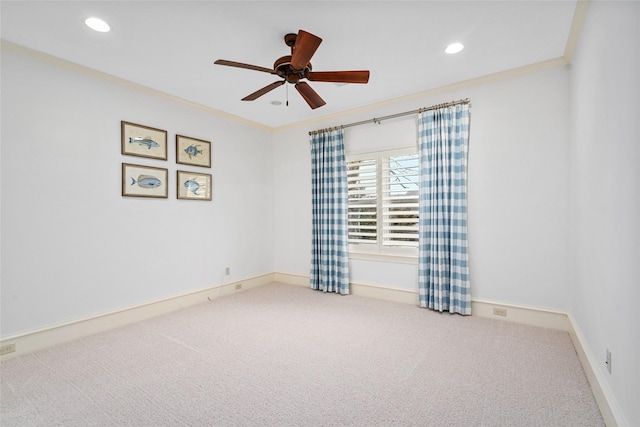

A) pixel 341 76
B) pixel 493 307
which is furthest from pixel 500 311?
pixel 341 76

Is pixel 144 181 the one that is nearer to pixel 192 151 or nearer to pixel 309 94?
pixel 192 151

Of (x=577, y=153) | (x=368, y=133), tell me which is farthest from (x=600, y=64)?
(x=368, y=133)

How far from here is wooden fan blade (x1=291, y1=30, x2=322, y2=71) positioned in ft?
6.37

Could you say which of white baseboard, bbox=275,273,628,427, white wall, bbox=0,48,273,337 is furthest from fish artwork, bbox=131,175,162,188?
white baseboard, bbox=275,273,628,427

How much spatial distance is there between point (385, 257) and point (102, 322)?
11.2ft

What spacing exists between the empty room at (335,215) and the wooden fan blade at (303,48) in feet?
0.06

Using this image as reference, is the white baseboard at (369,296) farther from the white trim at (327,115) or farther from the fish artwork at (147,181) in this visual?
the white trim at (327,115)

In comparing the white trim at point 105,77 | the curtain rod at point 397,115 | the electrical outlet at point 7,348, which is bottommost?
the electrical outlet at point 7,348

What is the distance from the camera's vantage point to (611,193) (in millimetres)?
1601

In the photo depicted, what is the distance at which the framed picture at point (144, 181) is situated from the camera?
130 inches

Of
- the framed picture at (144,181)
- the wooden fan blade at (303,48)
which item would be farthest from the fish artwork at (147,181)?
the wooden fan blade at (303,48)

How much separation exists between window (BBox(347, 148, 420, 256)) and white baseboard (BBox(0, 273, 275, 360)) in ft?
7.28

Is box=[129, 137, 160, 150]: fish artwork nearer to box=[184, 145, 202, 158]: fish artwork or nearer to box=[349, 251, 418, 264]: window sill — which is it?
box=[184, 145, 202, 158]: fish artwork

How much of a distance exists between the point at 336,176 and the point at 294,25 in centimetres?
231
